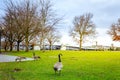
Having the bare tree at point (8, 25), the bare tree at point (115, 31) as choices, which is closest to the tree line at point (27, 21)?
the bare tree at point (8, 25)

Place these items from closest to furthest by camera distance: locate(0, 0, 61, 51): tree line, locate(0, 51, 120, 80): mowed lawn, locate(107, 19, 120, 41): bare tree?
locate(0, 51, 120, 80): mowed lawn
locate(0, 0, 61, 51): tree line
locate(107, 19, 120, 41): bare tree

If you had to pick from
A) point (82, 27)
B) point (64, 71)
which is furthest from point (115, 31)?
point (64, 71)

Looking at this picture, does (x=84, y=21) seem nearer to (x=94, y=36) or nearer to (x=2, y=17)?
(x=94, y=36)

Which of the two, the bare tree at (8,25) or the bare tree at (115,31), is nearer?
the bare tree at (8,25)

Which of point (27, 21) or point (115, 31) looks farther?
point (115, 31)

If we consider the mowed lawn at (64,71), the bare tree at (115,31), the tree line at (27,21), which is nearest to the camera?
the mowed lawn at (64,71)

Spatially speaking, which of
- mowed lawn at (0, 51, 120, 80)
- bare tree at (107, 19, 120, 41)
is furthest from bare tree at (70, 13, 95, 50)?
mowed lawn at (0, 51, 120, 80)

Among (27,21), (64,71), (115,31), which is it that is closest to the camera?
(64,71)

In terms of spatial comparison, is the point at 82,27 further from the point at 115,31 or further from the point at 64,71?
the point at 64,71

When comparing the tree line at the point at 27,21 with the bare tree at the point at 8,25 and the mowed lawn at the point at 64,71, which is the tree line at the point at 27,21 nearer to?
the bare tree at the point at 8,25

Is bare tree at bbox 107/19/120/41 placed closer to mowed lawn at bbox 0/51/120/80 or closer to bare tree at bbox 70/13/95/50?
bare tree at bbox 70/13/95/50

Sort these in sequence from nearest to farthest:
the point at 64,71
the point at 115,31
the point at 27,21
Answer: the point at 64,71
the point at 27,21
the point at 115,31

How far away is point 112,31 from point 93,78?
7536 cm

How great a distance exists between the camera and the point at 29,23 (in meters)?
59.2
